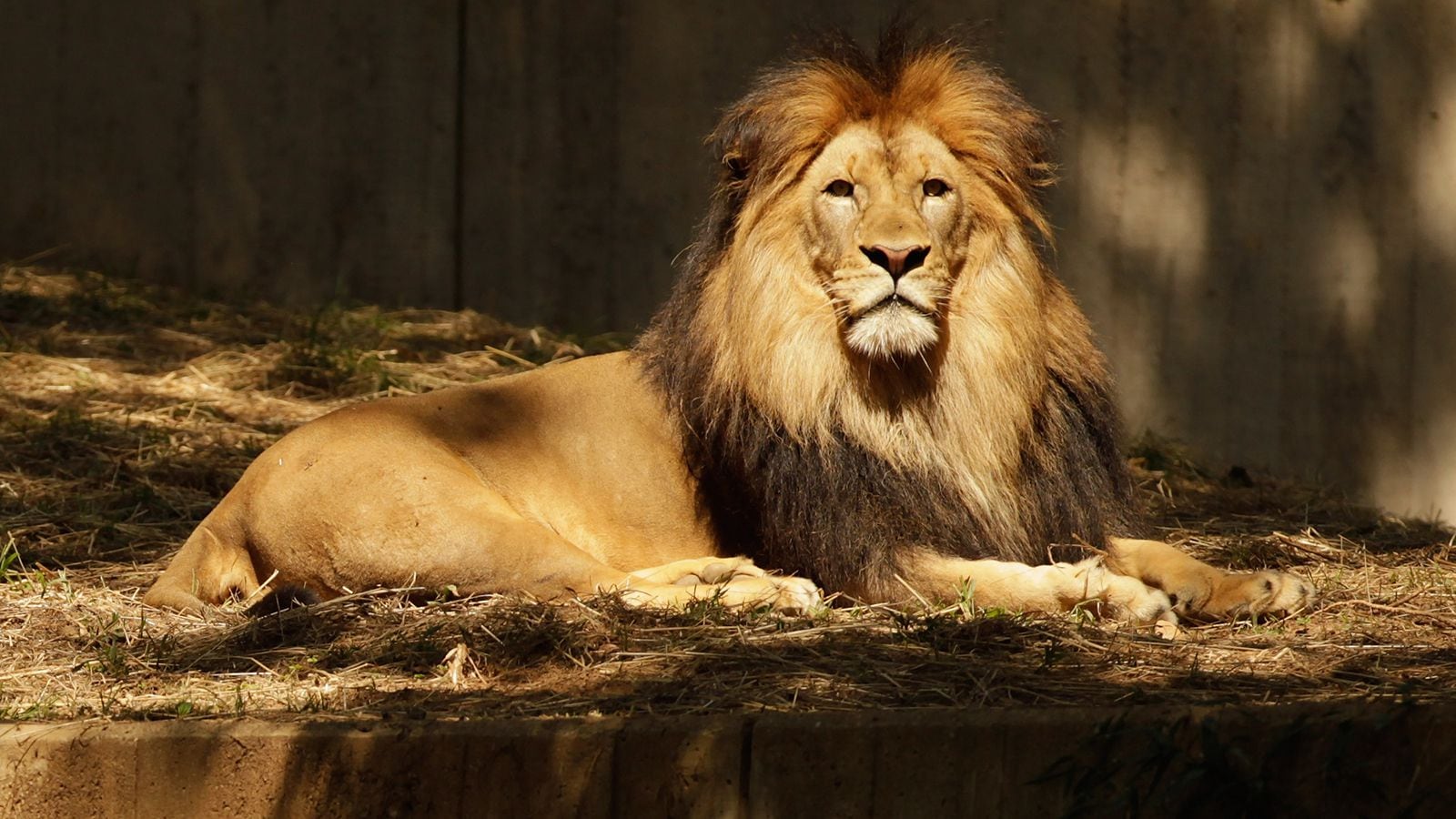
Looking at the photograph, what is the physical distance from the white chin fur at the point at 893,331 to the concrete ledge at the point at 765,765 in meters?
1.52

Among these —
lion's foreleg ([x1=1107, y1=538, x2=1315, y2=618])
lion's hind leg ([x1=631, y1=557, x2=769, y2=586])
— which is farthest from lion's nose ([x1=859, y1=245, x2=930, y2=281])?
lion's foreleg ([x1=1107, y1=538, x2=1315, y2=618])

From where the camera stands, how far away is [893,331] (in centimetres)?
436

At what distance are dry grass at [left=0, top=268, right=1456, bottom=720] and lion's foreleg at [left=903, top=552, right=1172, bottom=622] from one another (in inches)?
5.3

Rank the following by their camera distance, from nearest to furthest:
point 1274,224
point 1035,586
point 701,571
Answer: point 1035,586, point 701,571, point 1274,224

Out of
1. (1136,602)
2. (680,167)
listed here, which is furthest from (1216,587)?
(680,167)

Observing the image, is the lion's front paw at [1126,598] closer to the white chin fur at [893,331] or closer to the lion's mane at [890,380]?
the lion's mane at [890,380]

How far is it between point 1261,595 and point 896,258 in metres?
1.19

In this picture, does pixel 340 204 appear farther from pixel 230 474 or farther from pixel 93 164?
pixel 230 474

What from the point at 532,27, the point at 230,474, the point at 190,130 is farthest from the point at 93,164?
the point at 230,474

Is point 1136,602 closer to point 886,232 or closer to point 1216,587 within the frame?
point 1216,587

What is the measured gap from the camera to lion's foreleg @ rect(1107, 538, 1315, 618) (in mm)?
4223

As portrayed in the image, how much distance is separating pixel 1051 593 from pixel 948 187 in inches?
42.6

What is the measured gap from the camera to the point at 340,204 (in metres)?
8.50

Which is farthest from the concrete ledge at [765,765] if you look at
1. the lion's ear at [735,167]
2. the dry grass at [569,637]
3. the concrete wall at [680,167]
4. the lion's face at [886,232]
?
the concrete wall at [680,167]
